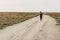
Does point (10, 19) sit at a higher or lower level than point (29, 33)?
lower

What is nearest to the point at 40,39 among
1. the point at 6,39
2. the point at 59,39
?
the point at 59,39

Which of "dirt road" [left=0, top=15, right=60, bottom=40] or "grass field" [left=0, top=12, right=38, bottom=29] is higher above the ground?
"dirt road" [left=0, top=15, right=60, bottom=40]

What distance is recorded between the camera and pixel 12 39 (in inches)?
547

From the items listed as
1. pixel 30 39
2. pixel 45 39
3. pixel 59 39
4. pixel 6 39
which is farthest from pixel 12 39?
pixel 59 39

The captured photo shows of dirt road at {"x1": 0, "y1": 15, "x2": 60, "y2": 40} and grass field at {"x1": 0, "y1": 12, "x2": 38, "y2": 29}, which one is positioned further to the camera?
grass field at {"x1": 0, "y1": 12, "x2": 38, "y2": 29}

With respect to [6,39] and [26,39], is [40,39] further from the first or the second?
[6,39]

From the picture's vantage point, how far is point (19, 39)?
14.0 meters

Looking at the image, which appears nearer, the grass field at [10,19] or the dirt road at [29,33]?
the dirt road at [29,33]

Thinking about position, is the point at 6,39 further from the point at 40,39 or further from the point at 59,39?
the point at 59,39

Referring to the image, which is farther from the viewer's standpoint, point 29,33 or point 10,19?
point 10,19

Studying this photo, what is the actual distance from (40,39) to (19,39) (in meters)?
1.61

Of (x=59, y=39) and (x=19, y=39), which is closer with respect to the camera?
(x=19, y=39)

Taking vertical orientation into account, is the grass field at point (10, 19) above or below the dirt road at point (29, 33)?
below

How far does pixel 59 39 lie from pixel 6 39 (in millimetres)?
4049
